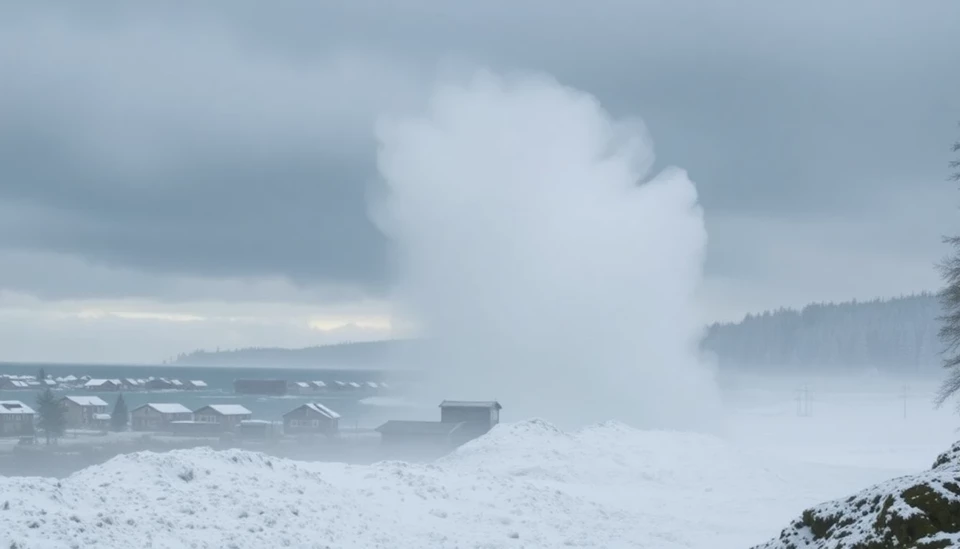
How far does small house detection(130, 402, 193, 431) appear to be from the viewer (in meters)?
88.0

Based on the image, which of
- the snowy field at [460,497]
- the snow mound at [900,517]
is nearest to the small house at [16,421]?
the snowy field at [460,497]

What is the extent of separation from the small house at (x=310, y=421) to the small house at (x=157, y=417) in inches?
421

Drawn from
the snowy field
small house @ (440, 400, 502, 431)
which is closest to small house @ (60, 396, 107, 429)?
small house @ (440, 400, 502, 431)

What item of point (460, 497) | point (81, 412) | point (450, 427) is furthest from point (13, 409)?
point (460, 497)

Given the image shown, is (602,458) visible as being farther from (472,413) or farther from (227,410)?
(227,410)

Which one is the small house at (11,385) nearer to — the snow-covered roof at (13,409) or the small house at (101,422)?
the small house at (101,422)

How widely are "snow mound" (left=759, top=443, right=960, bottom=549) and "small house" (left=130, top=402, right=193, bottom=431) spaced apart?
84011 mm

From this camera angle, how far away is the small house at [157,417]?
88000 mm

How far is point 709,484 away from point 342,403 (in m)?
133

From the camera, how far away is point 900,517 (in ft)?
26.0

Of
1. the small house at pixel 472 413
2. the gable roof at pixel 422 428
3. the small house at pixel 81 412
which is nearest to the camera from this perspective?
the gable roof at pixel 422 428

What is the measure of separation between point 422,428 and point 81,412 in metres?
52.1

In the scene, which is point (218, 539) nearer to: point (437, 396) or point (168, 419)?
point (168, 419)

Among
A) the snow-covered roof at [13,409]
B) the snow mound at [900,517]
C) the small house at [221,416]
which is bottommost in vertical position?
the small house at [221,416]
